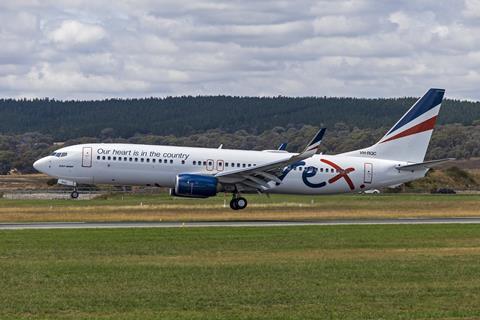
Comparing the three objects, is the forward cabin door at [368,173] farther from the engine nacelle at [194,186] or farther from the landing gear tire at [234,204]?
the engine nacelle at [194,186]

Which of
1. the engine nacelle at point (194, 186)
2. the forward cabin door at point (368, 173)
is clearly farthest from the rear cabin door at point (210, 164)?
the forward cabin door at point (368, 173)

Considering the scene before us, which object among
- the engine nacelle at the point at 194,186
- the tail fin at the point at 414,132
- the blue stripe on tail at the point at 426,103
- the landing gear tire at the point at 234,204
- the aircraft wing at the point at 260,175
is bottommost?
the landing gear tire at the point at 234,204

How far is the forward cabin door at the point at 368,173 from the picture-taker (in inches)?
2211

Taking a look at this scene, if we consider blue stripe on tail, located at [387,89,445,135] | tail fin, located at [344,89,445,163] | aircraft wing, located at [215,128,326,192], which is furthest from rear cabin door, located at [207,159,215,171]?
blue stripe on tail, located at [387,89,445,135]

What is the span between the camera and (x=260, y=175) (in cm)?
5350

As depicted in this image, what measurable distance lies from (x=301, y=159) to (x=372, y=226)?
8.02 metres

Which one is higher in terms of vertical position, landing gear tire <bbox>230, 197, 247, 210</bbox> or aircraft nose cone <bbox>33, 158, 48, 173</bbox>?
aircraft nose cone <bbox>33, 158, 48, 173</bbox>

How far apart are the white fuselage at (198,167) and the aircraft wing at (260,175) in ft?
2.40

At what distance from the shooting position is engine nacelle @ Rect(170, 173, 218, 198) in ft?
169

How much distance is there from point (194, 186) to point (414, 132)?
41.6 ft

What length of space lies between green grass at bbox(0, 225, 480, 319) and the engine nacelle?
11.7 metres

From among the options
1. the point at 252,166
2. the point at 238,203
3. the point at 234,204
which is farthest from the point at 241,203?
the point at 252,166

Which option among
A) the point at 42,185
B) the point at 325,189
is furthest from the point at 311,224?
the point at 42,185

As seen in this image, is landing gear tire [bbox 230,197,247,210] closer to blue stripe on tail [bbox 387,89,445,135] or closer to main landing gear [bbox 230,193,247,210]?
main landing gear [bbox 230,193,247,210]
